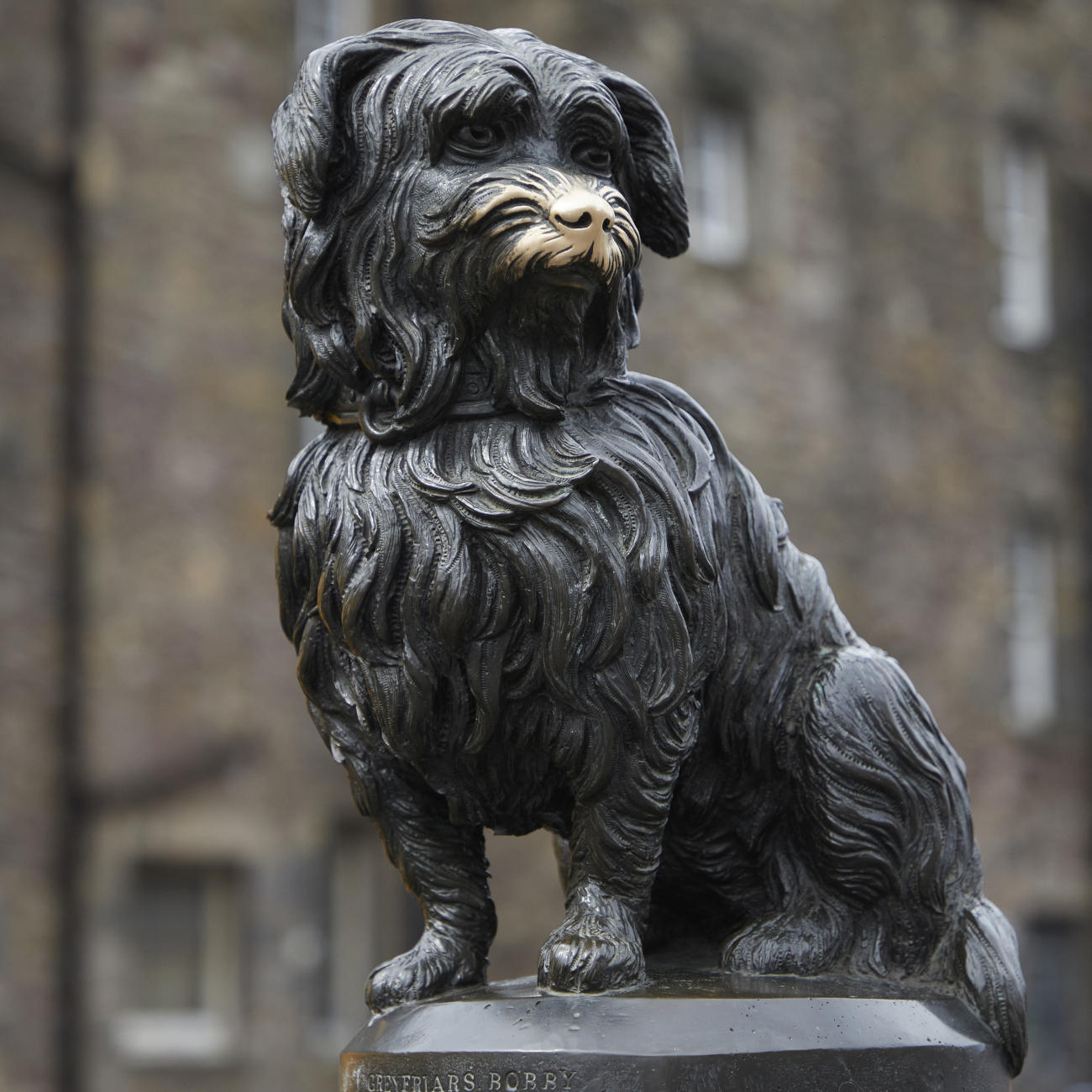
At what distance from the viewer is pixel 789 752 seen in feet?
10.9

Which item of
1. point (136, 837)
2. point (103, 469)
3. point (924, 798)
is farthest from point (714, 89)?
point (924, 798)

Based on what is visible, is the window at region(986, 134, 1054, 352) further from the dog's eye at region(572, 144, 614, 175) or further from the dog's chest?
the dog's chest

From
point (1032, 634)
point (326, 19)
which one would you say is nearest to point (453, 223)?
point (326, 19)

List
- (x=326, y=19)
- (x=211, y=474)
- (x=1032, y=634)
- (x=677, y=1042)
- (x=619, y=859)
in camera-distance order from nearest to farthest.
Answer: (x=677, y=1042), (x=619, y=859), (x=211, y=474), (x=326, y=19), (x=1032, y=634)

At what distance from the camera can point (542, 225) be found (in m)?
2.90

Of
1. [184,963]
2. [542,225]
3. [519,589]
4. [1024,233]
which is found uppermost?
[1024,233]

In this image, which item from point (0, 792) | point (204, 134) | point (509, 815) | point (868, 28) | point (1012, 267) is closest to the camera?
point (509, 815)

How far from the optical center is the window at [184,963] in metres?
12.1

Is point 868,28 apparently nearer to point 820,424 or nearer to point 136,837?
point 820,424

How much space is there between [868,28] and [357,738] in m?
14.9

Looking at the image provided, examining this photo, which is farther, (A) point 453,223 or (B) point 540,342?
(B) point 540,342

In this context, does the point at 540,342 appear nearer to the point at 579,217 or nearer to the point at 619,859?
the point at 579,217

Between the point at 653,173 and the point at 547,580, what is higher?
the point at 653,173

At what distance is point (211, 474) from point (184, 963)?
3.18 m
